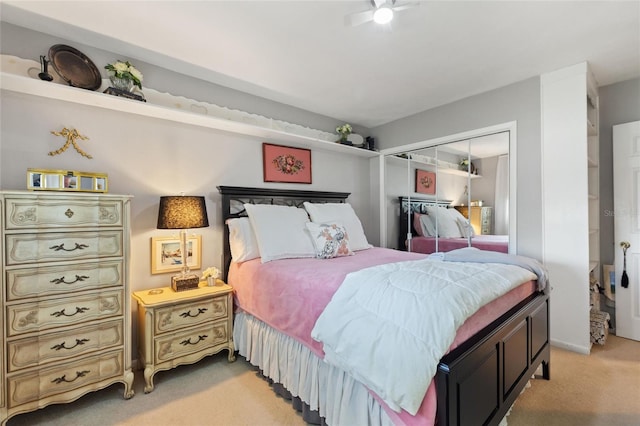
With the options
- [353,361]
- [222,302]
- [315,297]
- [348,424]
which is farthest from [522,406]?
[222,302]

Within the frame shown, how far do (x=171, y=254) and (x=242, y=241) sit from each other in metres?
0.61

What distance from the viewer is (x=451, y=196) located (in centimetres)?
332

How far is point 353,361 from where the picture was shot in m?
1.26

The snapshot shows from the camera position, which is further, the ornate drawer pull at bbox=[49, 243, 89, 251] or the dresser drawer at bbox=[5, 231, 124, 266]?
the ornate drawer pull at bbox=[49, 243, 89, 251]

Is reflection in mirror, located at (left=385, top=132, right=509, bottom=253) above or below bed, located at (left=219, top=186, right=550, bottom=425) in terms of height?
above

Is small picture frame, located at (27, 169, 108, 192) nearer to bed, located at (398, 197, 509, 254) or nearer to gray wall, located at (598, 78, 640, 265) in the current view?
bed, located at (398, 197, 509, 254)

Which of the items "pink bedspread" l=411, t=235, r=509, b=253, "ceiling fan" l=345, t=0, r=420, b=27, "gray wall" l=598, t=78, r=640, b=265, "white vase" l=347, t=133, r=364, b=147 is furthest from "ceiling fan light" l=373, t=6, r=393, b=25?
"gray wall" l=598, t=78, r=640, b=265

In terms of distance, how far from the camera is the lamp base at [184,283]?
2199 millimetres

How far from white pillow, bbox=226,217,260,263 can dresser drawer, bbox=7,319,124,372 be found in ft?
3.08

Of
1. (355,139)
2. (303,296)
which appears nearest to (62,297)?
(303,296)

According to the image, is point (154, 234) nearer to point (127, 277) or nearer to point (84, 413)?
point (127, 277)

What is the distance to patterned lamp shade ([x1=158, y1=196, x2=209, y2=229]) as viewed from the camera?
2119 mm

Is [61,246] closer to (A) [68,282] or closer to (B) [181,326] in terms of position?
(A) [68,282]

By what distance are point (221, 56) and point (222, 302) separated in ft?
6.63
